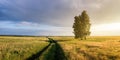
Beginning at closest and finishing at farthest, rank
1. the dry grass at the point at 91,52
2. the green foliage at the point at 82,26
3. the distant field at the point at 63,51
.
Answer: the dry grass at the point at 91,52
the distant field at the point at 63,51
the green foliage at the point at 82,26

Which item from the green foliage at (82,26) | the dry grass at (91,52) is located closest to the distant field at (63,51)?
the dry grass at (91,52)

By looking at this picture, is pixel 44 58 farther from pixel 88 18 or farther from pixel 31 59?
pixel 88 18

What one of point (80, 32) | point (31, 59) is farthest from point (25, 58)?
point (80, 32)

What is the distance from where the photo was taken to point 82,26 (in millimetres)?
95938

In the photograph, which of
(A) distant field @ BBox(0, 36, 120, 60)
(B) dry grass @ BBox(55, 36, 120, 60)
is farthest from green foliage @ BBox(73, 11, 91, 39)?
(A) distant field @ BBox(0, 36, 120, 60)

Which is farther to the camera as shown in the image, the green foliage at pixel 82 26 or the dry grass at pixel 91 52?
the green foliage at pixel 82 26

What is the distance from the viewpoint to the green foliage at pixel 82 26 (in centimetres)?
9506

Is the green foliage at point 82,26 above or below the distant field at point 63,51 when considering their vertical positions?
above

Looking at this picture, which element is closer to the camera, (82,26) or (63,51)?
(63,51)

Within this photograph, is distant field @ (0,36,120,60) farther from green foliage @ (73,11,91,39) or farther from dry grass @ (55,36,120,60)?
green foliage @ (73,11,91,39)

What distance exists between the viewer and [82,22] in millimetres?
97000

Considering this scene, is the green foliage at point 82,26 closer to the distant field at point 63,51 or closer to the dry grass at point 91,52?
the dry grass at point 91,52

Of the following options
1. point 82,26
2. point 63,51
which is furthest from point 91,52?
point 82,26

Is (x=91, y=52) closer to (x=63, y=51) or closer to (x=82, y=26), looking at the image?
(x=63, y=51)
